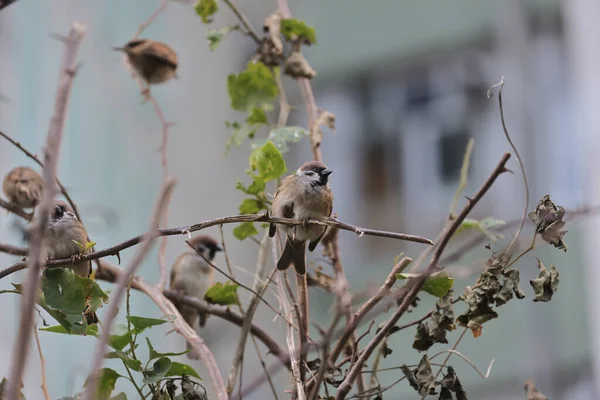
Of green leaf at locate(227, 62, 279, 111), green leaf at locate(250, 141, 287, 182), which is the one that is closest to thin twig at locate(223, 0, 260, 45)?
green leaf at locate(227, 62, 279, 111)

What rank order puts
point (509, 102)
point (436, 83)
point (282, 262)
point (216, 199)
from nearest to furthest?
point (282, 262) < point (509, 102) < point (436, 83) < point (216, 199)

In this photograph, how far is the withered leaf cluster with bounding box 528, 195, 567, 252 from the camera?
1.41 meters

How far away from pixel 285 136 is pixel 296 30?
0.39m

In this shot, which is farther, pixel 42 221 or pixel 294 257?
pixel 294 257

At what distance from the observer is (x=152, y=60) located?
292 cm

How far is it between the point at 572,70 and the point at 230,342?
2777 millimetres

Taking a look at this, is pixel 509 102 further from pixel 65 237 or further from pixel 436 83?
pixel 65 237

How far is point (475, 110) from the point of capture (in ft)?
19.5

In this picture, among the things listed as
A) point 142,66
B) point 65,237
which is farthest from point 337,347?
point 142,66

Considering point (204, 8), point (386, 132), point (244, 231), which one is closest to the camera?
point (244, 231)

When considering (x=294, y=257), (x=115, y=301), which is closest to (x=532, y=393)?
(x=294, y=257)

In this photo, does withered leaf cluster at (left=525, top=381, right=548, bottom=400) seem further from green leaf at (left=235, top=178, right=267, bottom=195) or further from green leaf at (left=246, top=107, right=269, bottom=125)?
green leaf at (left=246, top=107, right=269, bottom=125)

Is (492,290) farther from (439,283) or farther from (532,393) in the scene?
(532,393)

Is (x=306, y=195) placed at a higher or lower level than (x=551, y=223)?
higher
